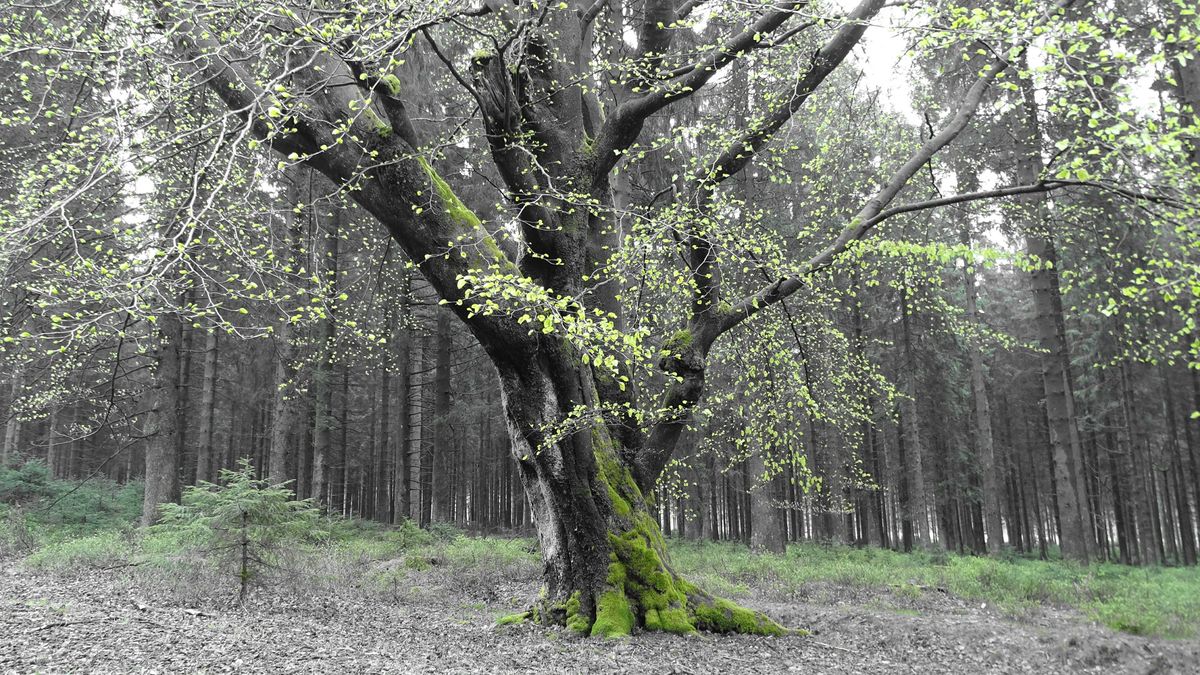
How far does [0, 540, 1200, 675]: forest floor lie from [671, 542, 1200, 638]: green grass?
55 centimetres

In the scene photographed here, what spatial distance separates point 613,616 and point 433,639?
5.99 feet

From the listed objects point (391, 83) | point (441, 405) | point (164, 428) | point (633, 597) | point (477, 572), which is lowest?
point (477, 572)

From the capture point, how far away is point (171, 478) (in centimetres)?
1395

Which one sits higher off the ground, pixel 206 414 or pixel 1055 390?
pixel 206 414

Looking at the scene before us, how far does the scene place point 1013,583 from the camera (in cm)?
1031

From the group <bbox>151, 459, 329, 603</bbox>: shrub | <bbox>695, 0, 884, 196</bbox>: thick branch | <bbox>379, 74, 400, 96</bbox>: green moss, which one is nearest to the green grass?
<bbox>151, 459, 329, 603</bbox>: shrub

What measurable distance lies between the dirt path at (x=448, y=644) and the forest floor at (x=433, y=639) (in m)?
0.02

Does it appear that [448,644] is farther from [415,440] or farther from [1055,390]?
[1055,390]

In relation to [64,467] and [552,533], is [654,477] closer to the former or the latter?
[552,533]

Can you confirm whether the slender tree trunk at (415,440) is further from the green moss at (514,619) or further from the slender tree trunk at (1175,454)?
the slender tree trunk at (1175,454)

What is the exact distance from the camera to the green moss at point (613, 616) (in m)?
6.29

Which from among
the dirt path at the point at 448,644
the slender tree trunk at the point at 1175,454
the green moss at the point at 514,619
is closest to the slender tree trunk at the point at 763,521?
the dirt path at the point at 448,644

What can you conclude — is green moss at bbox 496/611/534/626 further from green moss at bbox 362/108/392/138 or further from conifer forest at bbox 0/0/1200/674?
green moss at bbox 362/108/392/138

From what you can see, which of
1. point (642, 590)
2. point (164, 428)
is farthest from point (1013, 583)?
point (164, 428)
